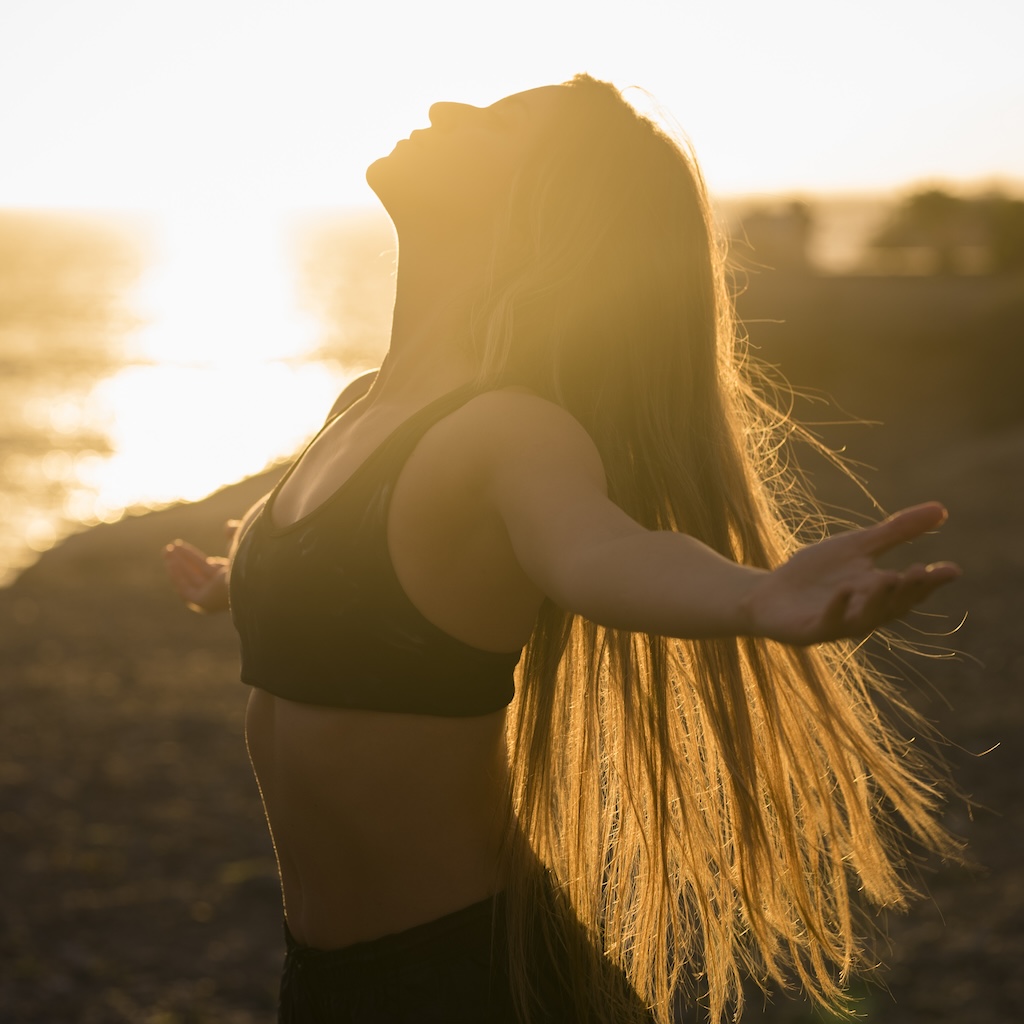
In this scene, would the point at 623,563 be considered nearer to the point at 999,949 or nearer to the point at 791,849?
the point at 791,849

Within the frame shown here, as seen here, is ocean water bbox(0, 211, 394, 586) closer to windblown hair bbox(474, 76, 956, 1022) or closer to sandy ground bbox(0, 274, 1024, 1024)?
→ windblown hair bbox(474, 76, 956, 1022)

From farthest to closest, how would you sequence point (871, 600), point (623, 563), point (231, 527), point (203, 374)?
point (203, 374) < point (231, 527) < point (623, 563) < point (871, 600)

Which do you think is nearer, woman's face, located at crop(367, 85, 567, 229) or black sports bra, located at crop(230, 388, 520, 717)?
black sports bra, located at crop(230, 388, 520, 717)

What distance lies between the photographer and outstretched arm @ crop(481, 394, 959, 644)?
1495mm

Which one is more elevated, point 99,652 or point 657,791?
point 657,791

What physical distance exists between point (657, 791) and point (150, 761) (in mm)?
8638

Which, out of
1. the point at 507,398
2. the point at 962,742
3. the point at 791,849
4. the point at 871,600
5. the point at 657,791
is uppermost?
the point at 507,398

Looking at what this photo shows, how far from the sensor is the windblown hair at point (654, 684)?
2.36 metres

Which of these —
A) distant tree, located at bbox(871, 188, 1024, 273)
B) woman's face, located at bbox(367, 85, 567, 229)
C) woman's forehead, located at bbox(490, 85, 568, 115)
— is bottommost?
woman's face, located at bbox(367, 85, 567, 229)

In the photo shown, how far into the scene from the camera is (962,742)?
931 centimetres

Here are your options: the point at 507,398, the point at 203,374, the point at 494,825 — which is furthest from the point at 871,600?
the point at 203,374

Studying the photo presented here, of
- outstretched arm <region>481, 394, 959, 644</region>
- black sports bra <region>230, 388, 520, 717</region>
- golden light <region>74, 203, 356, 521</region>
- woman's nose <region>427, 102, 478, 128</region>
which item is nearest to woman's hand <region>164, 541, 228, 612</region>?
black sports bra <region>230, 388, 520, 717</region>

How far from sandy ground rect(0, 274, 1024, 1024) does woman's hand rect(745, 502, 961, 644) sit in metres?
1.12

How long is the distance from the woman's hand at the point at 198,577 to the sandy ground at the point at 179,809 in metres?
1.86
